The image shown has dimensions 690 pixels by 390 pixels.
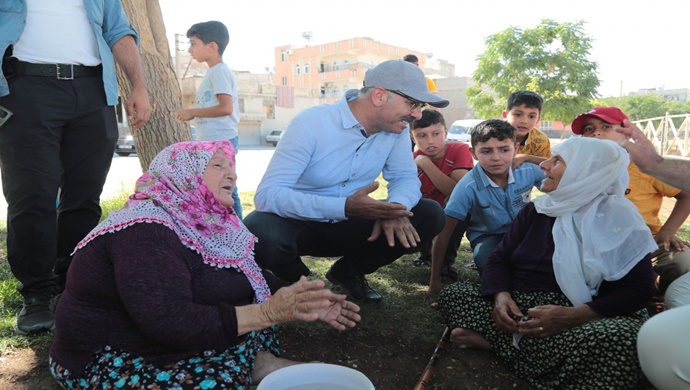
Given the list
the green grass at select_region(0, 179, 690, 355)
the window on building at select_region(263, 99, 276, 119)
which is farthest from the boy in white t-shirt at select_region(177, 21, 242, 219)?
the window on building at select_region(263, 99, 276, 119)

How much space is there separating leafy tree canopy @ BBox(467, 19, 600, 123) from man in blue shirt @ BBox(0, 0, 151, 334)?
17.4 meters

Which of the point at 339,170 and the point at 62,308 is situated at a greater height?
the point at 339,170

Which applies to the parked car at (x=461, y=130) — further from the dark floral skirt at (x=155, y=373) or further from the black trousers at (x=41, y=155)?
the dark floral skirt at (x=155, y=373)

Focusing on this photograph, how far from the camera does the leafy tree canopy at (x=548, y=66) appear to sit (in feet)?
57.7

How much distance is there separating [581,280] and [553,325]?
0.81 feet

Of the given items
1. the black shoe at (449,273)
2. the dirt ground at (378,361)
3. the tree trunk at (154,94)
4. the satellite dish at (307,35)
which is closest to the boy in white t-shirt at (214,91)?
the tree trunk at (154,94)

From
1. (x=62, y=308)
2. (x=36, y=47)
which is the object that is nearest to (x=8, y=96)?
(x=36, y=47)

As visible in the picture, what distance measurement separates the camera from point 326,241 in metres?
2.96

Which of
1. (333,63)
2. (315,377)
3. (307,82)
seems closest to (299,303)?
(315,377)

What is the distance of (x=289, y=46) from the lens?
53.3 m

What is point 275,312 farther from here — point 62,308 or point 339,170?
point 339,170

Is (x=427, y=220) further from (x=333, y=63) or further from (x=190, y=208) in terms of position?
(x=333, y=63)

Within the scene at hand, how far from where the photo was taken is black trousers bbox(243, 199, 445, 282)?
269 centimetres

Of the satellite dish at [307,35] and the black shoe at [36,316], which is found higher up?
the satellite dish at [307,35]
